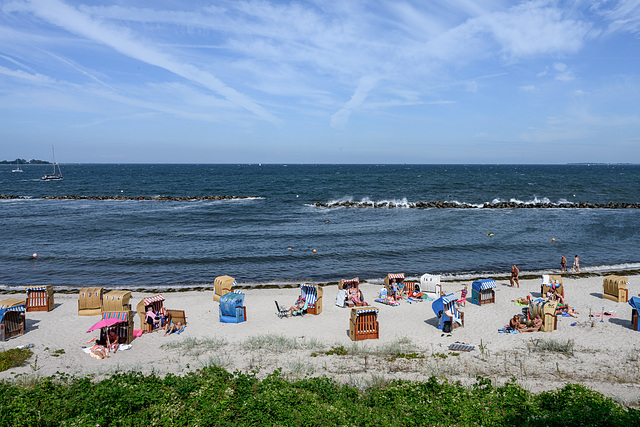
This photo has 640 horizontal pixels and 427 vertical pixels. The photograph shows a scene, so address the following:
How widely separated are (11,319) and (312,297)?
12474 millimetres

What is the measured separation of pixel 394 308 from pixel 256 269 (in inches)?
459

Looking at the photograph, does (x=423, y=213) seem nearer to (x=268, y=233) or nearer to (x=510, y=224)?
(x=510, y=224)

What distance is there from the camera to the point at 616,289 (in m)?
21.1

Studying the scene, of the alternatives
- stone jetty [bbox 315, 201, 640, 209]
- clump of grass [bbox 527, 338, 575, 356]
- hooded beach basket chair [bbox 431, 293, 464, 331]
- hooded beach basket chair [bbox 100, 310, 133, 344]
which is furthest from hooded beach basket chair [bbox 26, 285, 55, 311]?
stone jetty [bbox 315, 201, 640, 209]

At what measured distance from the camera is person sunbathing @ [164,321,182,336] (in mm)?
17484

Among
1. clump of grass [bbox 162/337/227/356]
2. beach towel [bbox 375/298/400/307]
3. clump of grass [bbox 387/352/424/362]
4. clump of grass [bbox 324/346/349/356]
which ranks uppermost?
clump of grass [bbox 387/352/424/362]

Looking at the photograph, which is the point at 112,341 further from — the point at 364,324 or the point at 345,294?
the point at 345,294

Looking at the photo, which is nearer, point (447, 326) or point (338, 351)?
point (338, 351)

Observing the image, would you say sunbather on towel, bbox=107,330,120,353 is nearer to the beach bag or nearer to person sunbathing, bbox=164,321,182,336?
person sunbathing, bbox=164,321,182,336

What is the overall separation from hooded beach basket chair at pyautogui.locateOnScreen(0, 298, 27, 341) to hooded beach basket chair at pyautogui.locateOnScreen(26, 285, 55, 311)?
9.96 ft

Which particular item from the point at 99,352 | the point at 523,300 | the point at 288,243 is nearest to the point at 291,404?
the point at 99,352

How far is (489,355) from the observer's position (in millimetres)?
14758

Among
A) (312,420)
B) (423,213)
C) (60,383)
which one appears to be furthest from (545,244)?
(60,383)

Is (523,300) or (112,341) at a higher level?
(112,341)
